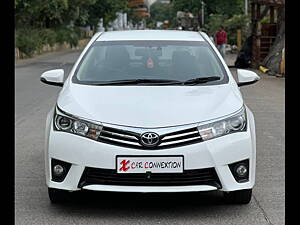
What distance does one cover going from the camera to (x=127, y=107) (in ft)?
19.4

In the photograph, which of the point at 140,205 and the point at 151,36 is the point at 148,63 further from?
the point at 140,205

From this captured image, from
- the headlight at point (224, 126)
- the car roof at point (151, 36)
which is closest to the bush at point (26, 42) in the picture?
the car roof at point (151, 36)

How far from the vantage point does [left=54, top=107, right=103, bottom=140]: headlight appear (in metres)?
5.70

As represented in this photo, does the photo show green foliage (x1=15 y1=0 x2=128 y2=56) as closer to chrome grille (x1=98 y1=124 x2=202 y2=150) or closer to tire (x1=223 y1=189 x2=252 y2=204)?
tire (x1=223 y1=189 x2=252 y2=204)

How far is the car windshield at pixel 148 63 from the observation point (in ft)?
22.4

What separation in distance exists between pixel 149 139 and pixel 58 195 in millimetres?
1095

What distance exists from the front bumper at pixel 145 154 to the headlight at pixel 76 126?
5 centimetres

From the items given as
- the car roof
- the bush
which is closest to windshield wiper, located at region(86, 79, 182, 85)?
the car roof

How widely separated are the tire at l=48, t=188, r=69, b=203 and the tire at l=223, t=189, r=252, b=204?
146cm

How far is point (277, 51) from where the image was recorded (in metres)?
24.4

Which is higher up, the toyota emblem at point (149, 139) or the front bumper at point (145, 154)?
the toyota emblem at point (149, 139)

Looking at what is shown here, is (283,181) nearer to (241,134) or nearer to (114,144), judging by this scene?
(241,134)

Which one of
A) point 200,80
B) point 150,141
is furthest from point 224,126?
point 200,80

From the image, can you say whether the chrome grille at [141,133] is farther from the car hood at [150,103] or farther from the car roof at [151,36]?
the car roof at [151,36]
